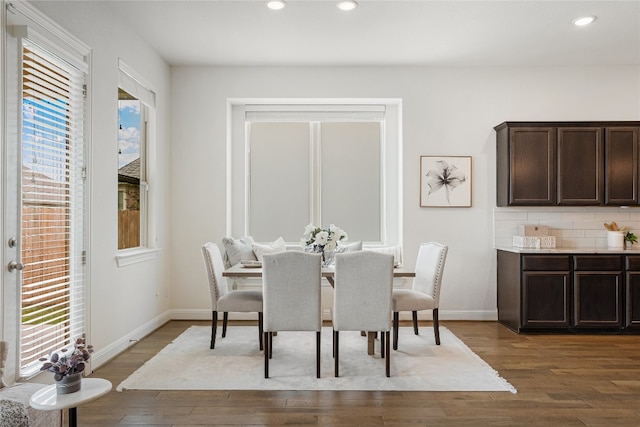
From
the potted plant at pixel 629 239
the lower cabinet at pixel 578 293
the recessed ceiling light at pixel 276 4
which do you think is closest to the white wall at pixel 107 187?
the recessed ceiling light at pixel 276 4

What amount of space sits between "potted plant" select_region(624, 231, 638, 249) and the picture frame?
1657 millimetres

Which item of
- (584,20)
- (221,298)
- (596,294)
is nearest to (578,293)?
(596,294)

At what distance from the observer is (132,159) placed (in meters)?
4.76

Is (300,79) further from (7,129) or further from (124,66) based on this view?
(7,129)

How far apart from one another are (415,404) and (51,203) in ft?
8.56

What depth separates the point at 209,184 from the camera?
221 inches

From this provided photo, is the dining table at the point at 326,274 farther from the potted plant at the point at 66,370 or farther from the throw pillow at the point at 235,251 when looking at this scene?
the potted plant at the point at 66,370

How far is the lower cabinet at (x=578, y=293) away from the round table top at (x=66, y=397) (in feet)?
13.3

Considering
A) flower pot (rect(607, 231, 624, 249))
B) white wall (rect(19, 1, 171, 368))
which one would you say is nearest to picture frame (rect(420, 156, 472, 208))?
flower pot (rect(607, 231, 624, 249))

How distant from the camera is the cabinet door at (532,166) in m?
5.16

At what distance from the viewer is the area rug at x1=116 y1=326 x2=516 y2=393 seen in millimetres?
3350

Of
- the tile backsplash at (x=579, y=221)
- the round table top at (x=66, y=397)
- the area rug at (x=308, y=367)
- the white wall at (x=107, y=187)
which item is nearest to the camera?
the round table top at (x=66, y=397)

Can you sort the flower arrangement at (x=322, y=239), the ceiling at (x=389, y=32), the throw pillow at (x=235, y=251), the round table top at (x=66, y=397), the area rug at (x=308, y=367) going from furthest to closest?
the throw pillow at (x=235, y=251) → the flower arrangement at (x=322, y=239) → the ceiling at (x=389, y=32) → the area rug at (x=308, y=367) → the round table top at (x=66, y=397)

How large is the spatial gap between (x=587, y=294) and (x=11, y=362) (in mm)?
4832
